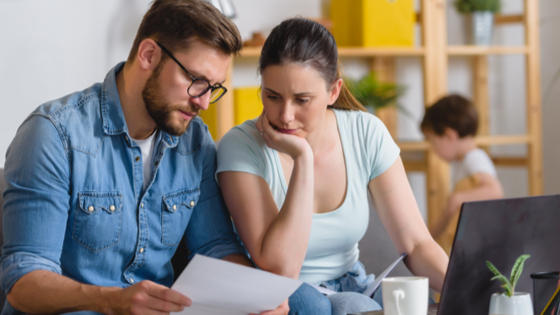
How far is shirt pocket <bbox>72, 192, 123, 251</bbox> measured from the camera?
113cm

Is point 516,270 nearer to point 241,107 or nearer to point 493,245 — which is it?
point 493,245

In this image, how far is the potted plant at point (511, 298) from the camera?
0.84 meters

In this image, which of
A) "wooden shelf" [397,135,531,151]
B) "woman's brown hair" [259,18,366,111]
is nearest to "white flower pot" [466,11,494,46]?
"wooden shelf" [397,135,531,151]

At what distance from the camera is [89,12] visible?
212 centimetres

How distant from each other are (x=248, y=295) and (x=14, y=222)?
1.55 feet

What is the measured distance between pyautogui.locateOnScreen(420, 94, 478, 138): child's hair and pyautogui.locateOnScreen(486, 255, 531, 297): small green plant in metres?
1.82

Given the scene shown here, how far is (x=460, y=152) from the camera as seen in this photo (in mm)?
2660

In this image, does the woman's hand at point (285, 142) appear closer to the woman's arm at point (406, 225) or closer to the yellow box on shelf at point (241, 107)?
the woman's arm at point (406, 225)

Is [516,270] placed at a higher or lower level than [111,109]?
lower

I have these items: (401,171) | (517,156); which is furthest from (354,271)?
(517,156)

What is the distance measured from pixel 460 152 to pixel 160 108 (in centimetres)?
185

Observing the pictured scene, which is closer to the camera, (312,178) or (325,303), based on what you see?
(325,303)

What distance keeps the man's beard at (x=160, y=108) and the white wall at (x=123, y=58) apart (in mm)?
762

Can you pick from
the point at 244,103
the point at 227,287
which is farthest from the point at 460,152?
the point at 227,287
